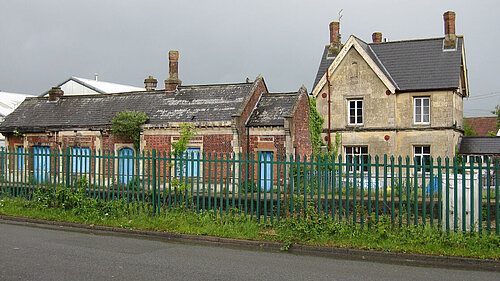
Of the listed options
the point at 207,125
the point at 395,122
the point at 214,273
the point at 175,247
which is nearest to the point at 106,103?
the point at 207,125

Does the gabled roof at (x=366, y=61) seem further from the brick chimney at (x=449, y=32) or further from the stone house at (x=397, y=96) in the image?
the brick chimney at (x=449, y=32)

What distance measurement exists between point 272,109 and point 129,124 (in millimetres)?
6625

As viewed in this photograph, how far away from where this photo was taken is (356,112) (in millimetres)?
26312

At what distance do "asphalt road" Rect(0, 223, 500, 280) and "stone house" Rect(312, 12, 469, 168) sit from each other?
18.0 m

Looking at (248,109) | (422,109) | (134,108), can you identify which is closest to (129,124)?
(134,108)

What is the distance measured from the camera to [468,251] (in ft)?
27.3

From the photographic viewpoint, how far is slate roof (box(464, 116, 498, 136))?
50.5 meters

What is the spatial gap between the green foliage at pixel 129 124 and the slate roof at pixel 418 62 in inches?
493

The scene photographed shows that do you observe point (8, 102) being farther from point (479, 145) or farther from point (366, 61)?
point (479, 145)

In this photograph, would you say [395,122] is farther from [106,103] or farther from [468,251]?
[468,251]

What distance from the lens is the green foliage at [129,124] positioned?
72.6ft

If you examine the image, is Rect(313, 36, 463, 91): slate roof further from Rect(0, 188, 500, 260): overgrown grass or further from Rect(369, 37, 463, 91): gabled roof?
Rect(0, 188, 500, 260): overgrown grass

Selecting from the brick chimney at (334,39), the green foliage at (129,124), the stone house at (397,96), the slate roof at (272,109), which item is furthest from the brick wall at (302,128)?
the green foliage at (129,124)

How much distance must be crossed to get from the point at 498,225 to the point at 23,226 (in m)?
10.5
